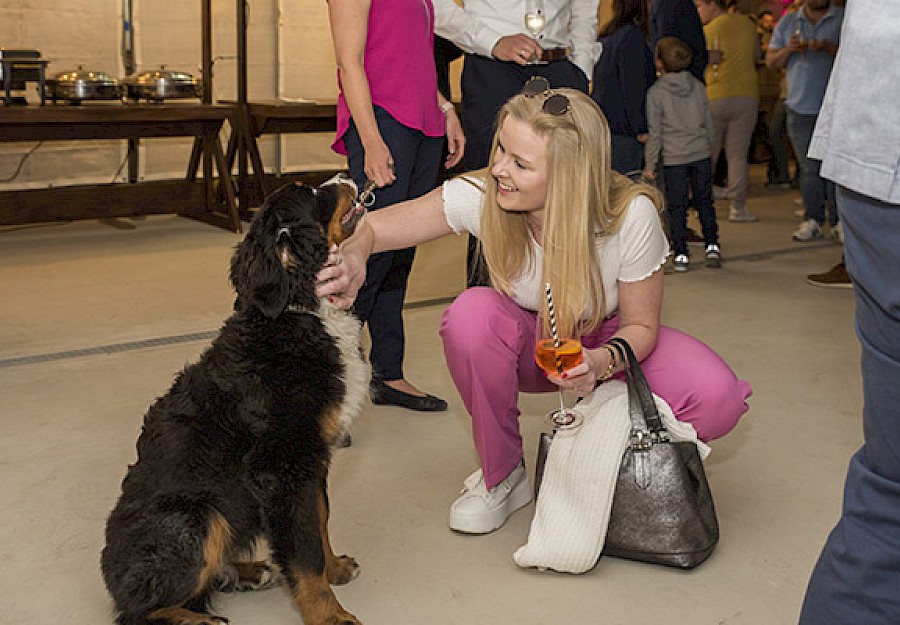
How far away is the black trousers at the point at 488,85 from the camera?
3666mm

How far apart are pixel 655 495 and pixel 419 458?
3.02 feet

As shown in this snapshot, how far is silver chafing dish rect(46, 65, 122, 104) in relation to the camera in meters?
6.21

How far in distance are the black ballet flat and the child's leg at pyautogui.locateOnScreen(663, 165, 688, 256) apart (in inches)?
110

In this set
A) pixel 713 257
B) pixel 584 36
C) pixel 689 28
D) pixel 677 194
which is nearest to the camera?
pixel 584 36

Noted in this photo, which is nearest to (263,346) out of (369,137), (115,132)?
(369,137)

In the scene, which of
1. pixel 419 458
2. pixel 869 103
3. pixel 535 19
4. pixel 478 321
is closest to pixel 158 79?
pixel 535 19

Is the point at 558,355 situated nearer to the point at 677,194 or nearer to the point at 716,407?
the point at 716,407

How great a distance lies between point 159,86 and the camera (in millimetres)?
6590

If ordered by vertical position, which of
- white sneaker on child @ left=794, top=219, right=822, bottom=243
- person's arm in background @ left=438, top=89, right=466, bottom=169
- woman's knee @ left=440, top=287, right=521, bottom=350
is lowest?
white sneaker on child @ left=794, top=219, right=822, bottom=243

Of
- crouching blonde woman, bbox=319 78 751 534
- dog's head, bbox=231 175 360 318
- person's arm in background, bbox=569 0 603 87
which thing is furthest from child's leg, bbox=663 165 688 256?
dog's head, bbox=231 175 360 318

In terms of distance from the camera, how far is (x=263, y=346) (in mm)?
2170

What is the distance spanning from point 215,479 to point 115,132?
4.91 meters

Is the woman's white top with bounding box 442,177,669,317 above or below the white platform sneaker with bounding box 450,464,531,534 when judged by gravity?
above

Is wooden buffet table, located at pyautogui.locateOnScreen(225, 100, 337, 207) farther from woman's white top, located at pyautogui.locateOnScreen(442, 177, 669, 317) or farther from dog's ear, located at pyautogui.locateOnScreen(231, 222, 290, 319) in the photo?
dog's ear, located at pyautogui.locateOnScreen(231, 222, 290, 319)
